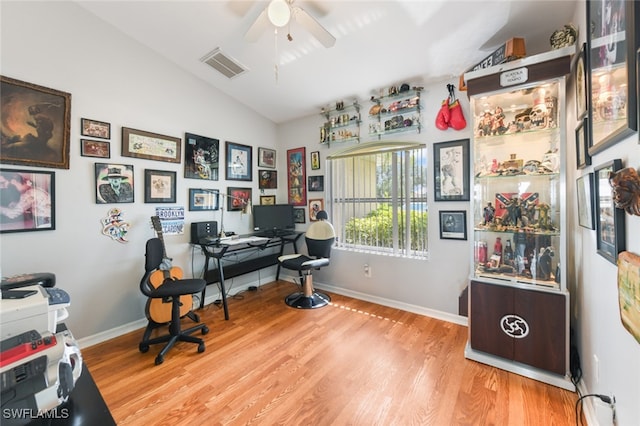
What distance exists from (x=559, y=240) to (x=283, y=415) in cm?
224

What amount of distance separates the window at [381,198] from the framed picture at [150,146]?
1.94 metres

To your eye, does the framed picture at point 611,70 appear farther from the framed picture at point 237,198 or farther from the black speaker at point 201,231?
the framed picture at point 237,198

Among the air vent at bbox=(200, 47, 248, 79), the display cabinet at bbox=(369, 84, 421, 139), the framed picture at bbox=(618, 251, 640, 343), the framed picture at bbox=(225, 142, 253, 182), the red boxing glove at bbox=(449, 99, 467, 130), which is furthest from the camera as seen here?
the framed picture at bbox=(225, 142, 253, 182)

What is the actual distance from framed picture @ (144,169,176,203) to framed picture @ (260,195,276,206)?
4.27 ft

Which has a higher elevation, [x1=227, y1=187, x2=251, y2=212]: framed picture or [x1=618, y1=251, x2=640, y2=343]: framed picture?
[x1=227, y1=187, x2=251, y2=212]: framed picture

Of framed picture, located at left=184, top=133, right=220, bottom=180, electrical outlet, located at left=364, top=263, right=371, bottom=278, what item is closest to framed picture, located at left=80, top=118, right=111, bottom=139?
framed picture, located at left=184, top=133, right=220, bottom=180

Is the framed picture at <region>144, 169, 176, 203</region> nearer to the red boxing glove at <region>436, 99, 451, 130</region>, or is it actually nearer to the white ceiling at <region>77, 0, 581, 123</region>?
the white ceiling at <region>77, 0, 581, 123</region>

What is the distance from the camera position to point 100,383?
73.5 inches

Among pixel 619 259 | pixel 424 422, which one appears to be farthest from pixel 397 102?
pixel 424 422

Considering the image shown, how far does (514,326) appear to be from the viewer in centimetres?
194

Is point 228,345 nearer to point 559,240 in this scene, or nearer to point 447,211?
point 447,211

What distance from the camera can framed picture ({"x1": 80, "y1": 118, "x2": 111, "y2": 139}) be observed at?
235 centimetres

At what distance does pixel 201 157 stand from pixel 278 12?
2020mm

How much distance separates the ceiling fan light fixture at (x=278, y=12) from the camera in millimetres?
1678
